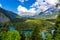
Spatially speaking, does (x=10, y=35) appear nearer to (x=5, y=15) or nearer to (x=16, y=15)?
(x=5, y=15)

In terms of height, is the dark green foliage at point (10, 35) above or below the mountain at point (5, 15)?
below

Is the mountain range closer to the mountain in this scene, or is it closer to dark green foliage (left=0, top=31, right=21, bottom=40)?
the mountain

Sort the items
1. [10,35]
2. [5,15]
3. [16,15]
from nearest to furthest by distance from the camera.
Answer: [10,35] < [5,15] < [16,15]

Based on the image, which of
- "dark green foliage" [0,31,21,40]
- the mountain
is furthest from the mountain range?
"dark green foliage" [0,31,21,40]

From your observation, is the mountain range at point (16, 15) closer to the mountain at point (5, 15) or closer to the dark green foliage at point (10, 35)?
the mountain at point (5, 15)

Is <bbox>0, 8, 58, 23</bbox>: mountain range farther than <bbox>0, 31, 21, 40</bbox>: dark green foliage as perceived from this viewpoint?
Yes

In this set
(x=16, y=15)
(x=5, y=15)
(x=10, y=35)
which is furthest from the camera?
(x=16, y=15)

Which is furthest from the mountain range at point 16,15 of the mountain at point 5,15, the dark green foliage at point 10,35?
the dark green foliage at point 10,35

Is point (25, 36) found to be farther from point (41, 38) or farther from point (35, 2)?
point (35, 2)

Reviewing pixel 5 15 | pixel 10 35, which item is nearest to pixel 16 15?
pixel 5 15

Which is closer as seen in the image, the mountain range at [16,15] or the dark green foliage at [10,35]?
the dark green foliage at [10,35]

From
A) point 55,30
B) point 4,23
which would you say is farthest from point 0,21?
point 55,30
